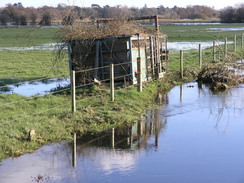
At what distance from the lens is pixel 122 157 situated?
31.5 feet

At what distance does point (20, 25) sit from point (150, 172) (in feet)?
313

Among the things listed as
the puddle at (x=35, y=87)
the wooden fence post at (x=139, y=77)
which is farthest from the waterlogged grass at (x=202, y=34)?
the wooden fence post at (x=139, y=77)

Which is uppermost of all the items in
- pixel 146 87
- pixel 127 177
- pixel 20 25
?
pixel 20 25

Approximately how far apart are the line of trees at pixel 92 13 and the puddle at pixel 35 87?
2.89 m

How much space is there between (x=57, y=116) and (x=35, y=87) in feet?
22.0

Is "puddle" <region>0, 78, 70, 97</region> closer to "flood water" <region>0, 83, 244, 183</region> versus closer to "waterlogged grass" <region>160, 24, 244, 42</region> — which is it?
"flood water" <region>0, 83, 244, 183</region>

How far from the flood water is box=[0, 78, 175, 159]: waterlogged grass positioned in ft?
1.39

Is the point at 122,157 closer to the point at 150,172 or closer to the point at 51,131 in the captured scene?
the point at 150,172

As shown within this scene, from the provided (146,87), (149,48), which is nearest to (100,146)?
(146,87)

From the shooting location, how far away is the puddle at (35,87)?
17234mm

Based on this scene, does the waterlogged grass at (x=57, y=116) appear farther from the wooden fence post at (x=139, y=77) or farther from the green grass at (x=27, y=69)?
the green grass at (x=27, y=69)

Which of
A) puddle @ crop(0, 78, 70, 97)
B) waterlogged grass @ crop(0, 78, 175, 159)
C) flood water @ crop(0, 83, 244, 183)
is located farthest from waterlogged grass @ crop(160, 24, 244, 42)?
flood water @ crop(0, 83, 244, 183)

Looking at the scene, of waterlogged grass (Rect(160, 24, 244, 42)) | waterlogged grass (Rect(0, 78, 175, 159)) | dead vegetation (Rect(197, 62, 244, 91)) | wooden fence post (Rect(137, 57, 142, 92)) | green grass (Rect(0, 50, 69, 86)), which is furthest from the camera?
waterlogged grass (Rect(160, 24, 244, 42))

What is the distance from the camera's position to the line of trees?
17.8 m
